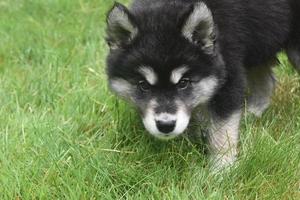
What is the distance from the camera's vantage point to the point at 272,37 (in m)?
4.55

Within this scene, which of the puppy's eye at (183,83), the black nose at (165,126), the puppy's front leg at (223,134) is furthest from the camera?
the puppy's front leg at (223,134)

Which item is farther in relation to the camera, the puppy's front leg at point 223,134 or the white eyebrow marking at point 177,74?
the puppy's front leg at point 223,134

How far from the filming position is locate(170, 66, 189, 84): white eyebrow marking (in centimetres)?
376

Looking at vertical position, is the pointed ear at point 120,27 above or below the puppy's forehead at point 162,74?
above

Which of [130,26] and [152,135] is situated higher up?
[130,26]

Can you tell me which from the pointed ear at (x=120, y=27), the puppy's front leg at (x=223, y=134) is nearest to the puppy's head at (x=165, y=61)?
the pointed ear at (x=120, y=27)

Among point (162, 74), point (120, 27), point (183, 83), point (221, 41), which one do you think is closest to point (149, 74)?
point (162, 74)

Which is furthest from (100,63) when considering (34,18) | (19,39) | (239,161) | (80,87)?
(239,161)

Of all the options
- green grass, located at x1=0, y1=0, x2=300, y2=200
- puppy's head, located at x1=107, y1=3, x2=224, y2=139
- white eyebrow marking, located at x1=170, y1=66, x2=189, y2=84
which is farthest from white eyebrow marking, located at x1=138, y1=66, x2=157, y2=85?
green grass, located at x1=0, y1=0, x2=300, y2=200

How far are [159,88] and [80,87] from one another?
152 centimetres

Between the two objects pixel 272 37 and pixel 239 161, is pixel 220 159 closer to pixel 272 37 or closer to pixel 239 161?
pixel 239 161

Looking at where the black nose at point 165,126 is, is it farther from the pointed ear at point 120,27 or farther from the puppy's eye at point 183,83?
the pointed ear at point 120,27

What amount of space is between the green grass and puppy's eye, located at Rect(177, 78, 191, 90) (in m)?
0.46

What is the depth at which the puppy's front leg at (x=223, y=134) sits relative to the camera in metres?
4.13
